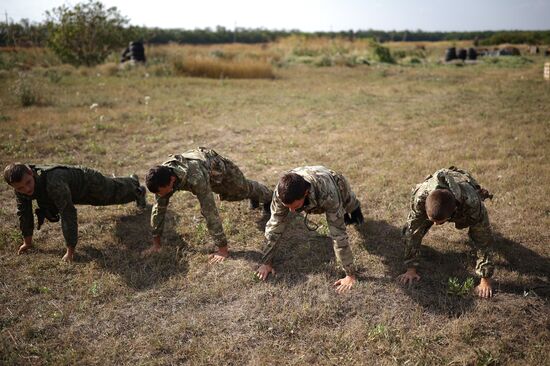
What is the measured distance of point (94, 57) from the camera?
19.5 m

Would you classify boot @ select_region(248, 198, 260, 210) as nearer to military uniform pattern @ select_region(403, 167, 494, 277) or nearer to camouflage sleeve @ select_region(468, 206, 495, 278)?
military uniform pattern @ select_region(403, 167, 494, 277)

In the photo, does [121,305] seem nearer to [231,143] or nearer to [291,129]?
[231,143]

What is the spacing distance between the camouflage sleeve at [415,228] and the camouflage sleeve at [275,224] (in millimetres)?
1144

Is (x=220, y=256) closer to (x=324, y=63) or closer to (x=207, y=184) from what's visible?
(x=207, y=184)

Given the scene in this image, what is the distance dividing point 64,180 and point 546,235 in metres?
5.47

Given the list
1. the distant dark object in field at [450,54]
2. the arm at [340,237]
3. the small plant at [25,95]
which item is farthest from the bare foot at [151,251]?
the distant dark object in field at [450,54]

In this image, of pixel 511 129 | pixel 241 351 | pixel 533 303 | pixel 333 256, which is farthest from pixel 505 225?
pixel 511 129

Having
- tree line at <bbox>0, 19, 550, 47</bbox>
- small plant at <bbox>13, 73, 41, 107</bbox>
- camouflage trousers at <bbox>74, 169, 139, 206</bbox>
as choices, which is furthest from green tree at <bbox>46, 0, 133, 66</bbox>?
camouflage trousers at <bbox>74, 169, 139, 206</bbox>

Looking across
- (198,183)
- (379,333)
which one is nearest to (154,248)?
(198,183)

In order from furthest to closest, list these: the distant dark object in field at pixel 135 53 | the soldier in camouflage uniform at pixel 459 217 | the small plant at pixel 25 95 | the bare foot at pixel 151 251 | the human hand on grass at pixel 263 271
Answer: the distant dark object in field at pixel 135 53, the small plant at pixel 25 95, the bare foot at pixel 151 251, the human hand on grass at pixel 263 271, the soldier in camouflage uniform at pixel 459 217

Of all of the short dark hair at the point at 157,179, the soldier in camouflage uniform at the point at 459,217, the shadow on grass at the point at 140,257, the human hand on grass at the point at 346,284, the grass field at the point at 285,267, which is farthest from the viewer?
the shadow on grass at the point at 140,257

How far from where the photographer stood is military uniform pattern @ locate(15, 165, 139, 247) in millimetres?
4020

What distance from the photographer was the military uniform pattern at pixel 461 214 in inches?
130

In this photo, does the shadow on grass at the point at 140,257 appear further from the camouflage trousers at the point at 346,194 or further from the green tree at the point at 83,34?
the green tree at the point at 83,34
